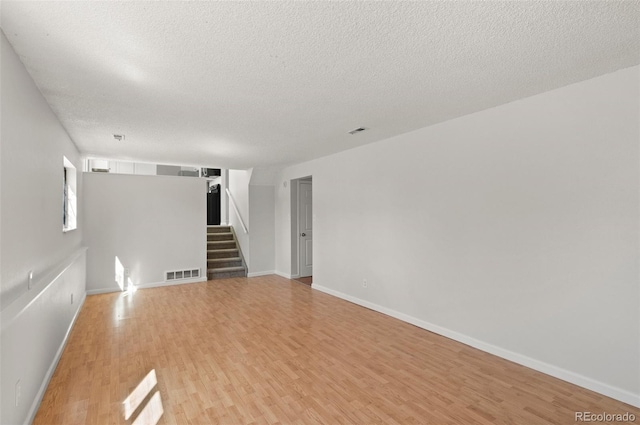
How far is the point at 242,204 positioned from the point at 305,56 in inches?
229

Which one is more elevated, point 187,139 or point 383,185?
point 187,139

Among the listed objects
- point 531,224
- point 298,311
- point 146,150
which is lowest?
point 298,311

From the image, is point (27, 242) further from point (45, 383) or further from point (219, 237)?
point (219, 237)

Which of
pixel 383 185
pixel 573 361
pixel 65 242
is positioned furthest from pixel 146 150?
pixel 573 361

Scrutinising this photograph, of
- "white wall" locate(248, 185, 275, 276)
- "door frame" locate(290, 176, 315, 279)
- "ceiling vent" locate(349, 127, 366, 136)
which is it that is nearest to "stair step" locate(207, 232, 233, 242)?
"white wall" locate(248, 185, 275, 276)

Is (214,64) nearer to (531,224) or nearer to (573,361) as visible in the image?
(531,224)

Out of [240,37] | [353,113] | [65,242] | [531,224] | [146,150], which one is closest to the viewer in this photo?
[240,37]

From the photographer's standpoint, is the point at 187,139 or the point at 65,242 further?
the point at 187,139

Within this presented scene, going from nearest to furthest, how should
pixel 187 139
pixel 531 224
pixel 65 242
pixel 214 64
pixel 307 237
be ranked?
pixel 214 64
pixel 531 224
pixel 65 242
pixel 187 139
pixel 307 237

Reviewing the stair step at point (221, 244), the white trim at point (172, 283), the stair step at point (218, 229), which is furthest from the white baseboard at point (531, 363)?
the stair step at point (218, 229)

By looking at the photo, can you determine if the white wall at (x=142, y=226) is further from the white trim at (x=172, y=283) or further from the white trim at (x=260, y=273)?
the white trim at (x=260, y=273)

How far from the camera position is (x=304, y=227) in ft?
22.5

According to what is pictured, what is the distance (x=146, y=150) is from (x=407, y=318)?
4.74 m

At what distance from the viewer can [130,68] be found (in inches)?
86.7
